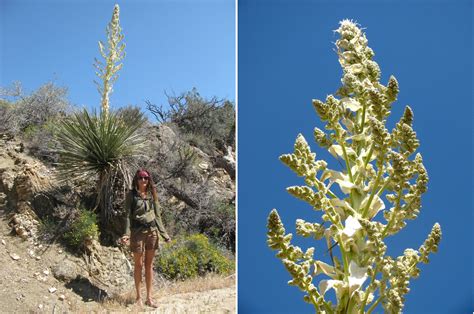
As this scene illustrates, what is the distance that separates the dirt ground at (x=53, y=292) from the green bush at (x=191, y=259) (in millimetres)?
239

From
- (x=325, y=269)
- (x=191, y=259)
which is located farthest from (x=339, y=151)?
(x=191, y=259)

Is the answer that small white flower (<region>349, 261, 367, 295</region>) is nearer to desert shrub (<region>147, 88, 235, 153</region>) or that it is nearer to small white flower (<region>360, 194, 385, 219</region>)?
small white flower (<region>360, 194, 385, 219</region>)

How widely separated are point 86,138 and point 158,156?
1320 millimetres

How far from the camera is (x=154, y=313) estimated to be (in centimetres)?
410

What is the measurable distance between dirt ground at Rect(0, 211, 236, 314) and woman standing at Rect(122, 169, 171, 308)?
242mm

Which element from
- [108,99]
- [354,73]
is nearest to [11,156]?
[108,99]

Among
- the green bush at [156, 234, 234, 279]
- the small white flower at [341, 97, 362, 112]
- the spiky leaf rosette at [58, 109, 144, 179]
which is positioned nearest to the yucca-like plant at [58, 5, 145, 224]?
→ the spiky leaf rosette at [58, 109, 144, 179]

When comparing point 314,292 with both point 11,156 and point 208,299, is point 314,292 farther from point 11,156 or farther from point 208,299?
point 11,156

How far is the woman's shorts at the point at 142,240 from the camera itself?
4195 millimetres

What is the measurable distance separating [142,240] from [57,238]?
1.08 m

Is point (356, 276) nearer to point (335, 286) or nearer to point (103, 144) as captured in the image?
point (335, 286)

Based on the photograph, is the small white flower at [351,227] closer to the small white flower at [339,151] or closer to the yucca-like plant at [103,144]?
the small white flower at [339,151]

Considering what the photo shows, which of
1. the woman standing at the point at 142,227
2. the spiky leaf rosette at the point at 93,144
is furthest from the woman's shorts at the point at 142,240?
the spiky leaf rosette at the point at 93,144

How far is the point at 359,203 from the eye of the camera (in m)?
1.02
